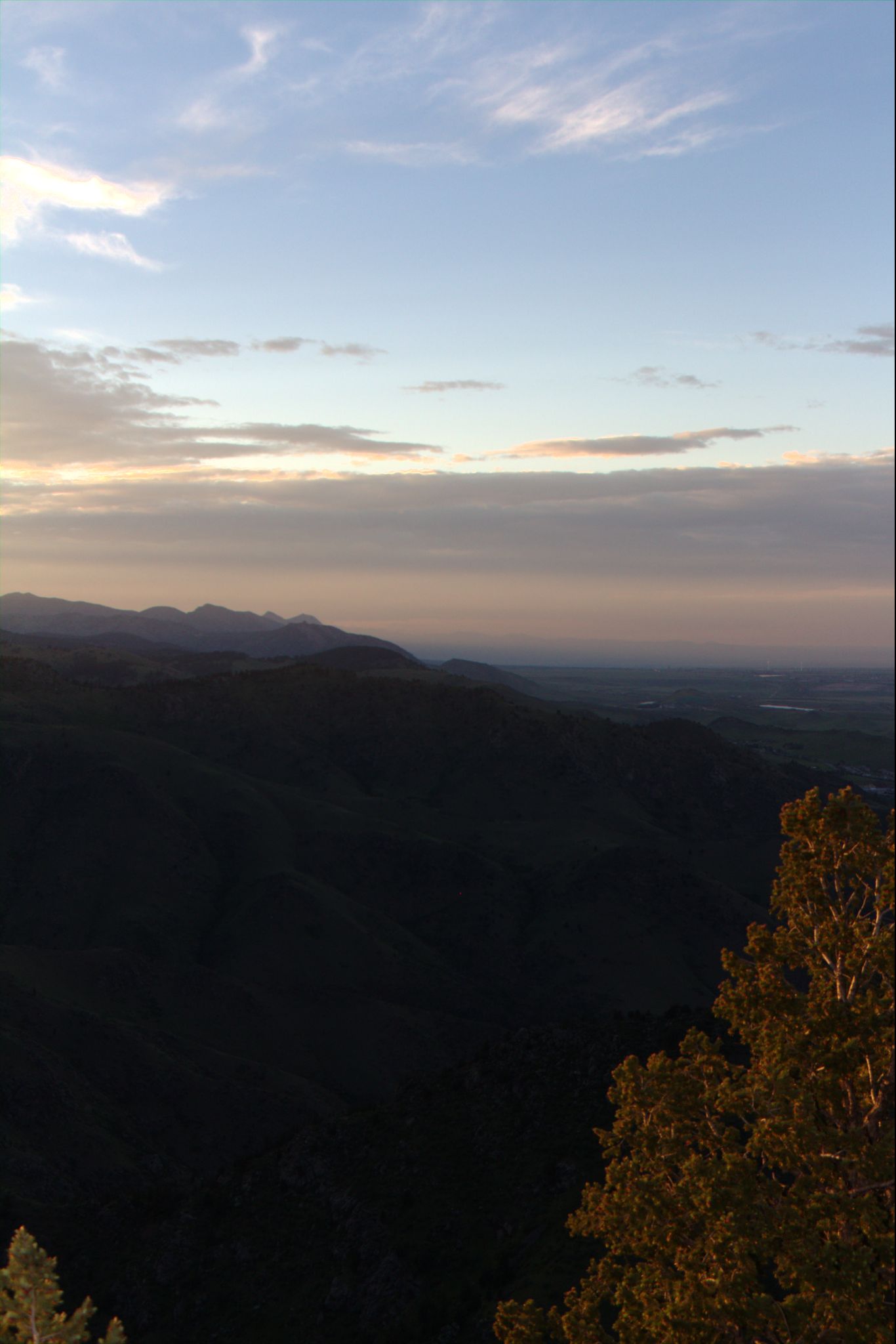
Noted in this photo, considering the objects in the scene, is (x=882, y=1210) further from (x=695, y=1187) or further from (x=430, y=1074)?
(x=430, y=1074)

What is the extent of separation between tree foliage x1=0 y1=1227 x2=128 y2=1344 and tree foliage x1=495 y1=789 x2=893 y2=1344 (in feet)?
22.4

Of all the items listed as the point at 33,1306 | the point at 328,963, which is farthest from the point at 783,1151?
the point at 328,963

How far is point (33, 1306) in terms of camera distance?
33.1 ft

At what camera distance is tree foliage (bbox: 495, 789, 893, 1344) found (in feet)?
38.0

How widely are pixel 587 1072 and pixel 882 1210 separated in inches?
1495

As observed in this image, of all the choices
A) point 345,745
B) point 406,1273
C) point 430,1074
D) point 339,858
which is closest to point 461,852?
point 339,858

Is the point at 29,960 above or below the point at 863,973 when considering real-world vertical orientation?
below

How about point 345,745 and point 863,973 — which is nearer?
point 863,973

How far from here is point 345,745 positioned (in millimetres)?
162875

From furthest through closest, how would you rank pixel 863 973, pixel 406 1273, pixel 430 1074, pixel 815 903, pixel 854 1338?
pixel 430 1074
pixel 406 1273
pixel 815 903
pixel 863 973
pixel 854 1338

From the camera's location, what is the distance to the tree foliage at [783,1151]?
11.6 metres

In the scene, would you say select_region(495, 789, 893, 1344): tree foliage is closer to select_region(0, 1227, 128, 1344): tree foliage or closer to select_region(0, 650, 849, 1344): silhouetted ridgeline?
select_region(0, 1227, 128, 1344): tree foliage

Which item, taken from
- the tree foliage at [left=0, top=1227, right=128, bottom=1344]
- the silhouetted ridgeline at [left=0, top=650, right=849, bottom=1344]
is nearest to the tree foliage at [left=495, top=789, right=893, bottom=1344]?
the tree foliage at [left=0, top=1227, right=128, bottom=1344]

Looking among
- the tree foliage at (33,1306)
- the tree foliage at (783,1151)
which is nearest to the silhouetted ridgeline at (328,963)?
the tree foliage at (783,1151)
